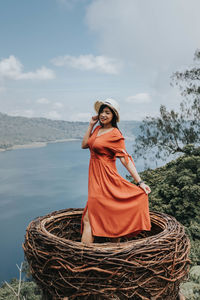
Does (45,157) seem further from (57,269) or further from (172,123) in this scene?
(57,269)

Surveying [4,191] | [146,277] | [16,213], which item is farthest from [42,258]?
[4,191]

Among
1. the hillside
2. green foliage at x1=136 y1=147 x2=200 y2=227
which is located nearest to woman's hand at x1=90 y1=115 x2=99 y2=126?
green foliage at x1=136 y1=147 x2=200 y2=227

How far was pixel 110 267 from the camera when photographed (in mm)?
1372

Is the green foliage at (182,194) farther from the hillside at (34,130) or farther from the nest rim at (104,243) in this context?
the hillside at (34,130)

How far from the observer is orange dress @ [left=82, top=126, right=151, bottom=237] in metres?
1.91

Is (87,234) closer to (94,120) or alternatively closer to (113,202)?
(113,202)

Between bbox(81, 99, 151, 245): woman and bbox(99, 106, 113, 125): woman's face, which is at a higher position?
bbox(99, 106, 113, 125): woman's face

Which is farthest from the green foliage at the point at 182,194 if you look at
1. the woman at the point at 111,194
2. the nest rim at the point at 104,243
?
the woman at the point at 111,194

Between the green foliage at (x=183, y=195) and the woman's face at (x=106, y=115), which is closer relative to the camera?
the woman's face at (x=106, y=115)

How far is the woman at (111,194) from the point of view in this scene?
1907 millimetres

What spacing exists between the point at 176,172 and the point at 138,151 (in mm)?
4414

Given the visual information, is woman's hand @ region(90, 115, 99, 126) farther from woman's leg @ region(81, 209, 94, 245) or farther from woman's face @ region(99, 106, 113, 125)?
woman's leg @ region(81, 209, 94, 245)

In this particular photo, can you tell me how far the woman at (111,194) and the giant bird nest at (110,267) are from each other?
0.33 m

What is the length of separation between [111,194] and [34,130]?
83.8 meters
